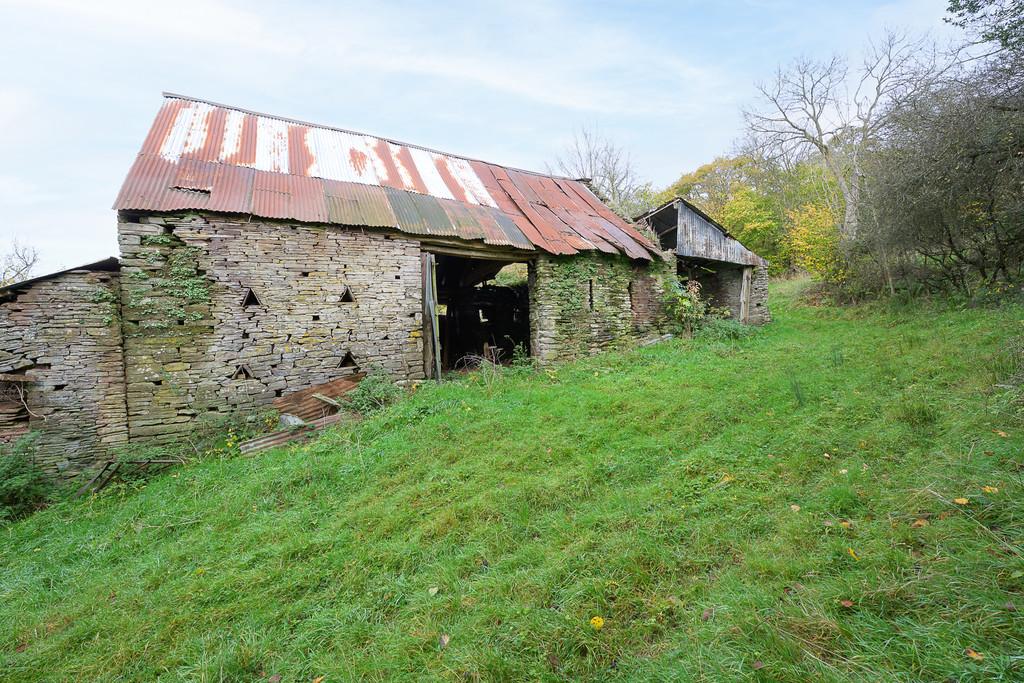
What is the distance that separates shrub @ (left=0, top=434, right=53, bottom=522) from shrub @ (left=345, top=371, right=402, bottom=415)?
154 inches

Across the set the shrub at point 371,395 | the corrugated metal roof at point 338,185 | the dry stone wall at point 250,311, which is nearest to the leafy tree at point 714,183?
the corrugated metal roof at point 338,185

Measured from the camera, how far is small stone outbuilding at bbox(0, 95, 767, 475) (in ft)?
18.6

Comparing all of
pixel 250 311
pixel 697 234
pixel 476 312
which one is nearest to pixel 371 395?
pixel 250 311

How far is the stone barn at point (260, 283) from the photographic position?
18.6 ft

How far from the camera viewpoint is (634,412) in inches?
214

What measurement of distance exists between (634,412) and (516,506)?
246 centimetres

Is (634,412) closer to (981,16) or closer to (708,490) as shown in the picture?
(708,490)

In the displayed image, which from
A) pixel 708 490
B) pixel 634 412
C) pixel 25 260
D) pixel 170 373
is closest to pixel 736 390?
pixel 634 412

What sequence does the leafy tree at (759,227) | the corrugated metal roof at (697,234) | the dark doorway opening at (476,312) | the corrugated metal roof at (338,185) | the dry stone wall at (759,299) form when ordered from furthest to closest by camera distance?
the leafy tree at (759,227) < the dry stone wall at (759,299) < the dark doorway opening at (476,312) < the corrugated metal roof at (697,234) < the corrugated metal roof at (338,185)

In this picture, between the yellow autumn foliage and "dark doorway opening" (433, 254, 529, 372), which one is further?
the yellow autumn foliage

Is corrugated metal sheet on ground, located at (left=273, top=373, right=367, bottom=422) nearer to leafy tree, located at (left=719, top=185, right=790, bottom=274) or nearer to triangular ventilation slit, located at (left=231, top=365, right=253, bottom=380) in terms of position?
triangular ventilation slit, located at (left=231, top=365, right=253, bottom=380)

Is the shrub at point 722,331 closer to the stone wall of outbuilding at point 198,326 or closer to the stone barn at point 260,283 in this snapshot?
the stone barn at point 260,283

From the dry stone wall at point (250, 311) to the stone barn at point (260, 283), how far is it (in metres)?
0.02

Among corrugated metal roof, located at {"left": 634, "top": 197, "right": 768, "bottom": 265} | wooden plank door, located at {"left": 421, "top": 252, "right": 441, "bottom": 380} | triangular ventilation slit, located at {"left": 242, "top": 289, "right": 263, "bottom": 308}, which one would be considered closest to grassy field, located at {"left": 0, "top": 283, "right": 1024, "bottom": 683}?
wooden plank door, located at {"left": 421, "top": 252, "right": 441, "bottom": 380}
